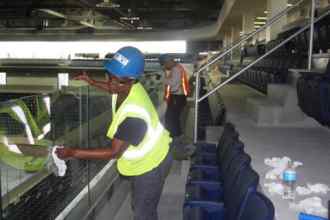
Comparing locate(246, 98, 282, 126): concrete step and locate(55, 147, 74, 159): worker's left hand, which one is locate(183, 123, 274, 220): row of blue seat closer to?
locate(55, 147, 74, 159): worker's left hand

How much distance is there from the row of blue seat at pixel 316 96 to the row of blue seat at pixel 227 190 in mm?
865

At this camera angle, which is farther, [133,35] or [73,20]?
[133,35]

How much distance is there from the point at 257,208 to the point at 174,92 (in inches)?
211

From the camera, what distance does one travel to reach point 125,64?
6.66 feet

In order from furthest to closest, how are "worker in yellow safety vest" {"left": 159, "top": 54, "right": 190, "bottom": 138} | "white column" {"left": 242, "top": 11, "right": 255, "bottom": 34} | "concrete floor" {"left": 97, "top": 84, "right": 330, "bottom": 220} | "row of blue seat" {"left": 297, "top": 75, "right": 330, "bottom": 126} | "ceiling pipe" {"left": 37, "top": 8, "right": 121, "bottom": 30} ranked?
"ceiling pipe" {"left": 37, "top": 8, "right": 121, "bottom": 30} < "white column" {"left": 242, "top": 11, "right": 255, "bottom": 34} < "worker in yellow safety vest" {"left": 159, "top": 54, "right": 190, "bottom": 138} < "row of blue seat" {"left": 297, "top": 75, "right": 330, "bottom": 126} < "concrete floor" {"left": 97, "top": 84, "right": 330, "bottom": 220}

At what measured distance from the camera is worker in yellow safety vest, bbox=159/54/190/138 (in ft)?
22.2

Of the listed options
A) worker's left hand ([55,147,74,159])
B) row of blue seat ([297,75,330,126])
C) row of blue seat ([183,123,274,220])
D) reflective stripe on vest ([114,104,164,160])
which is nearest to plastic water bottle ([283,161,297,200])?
row of blue seat ([183,123,274,220])

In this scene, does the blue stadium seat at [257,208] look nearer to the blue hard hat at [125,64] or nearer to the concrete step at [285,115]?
the blue hard hat at [125,64]

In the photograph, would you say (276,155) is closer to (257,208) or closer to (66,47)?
(257,208)

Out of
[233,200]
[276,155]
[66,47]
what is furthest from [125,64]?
[66,47]

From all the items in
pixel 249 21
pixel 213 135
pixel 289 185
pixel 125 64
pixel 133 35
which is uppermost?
pixel 133 35

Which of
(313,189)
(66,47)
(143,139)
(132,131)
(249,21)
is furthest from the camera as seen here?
(66,47)

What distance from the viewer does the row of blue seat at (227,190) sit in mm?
1650

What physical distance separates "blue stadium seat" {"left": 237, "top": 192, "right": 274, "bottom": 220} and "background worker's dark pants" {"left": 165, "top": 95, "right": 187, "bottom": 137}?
500 centimetres
